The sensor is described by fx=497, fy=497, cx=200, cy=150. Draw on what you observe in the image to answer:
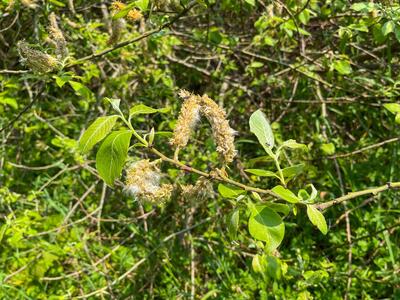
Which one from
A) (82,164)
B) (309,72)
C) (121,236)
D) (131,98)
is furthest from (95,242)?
(309,72)

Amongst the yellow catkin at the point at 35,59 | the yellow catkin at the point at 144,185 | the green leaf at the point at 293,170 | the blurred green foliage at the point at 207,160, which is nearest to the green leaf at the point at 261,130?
the green leaf at the point at 293,170

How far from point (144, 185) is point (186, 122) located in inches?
7.0

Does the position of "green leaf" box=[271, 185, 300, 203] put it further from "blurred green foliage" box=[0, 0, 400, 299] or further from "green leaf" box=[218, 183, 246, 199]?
"blurred green foliage" box=[0, 0, 400, 299]

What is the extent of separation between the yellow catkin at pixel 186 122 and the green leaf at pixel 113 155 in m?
0.12

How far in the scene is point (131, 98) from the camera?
134 inches

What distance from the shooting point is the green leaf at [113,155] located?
3.53 feet

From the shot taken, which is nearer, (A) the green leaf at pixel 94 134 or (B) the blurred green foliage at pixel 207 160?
(A) the green leaf at pixel 94 134

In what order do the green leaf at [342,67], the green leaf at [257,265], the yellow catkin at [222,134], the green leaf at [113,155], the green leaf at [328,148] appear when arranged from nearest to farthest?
the green leaf at [113,155] → the yellow catkin at [222,134] → the green leaf at [257,265] → the green leaf at [342,67] → the green leaf at [328,148]

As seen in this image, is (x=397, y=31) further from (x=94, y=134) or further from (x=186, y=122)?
(x=94, y=134)

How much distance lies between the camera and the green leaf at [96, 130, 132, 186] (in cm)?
108

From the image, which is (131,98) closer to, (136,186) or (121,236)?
(121,236)

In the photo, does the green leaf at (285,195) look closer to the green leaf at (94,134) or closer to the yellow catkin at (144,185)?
the yellow catkin at (144,185)

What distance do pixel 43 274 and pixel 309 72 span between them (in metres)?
1.95

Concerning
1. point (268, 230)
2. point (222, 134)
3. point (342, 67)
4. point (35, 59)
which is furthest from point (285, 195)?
point (342, 67)
